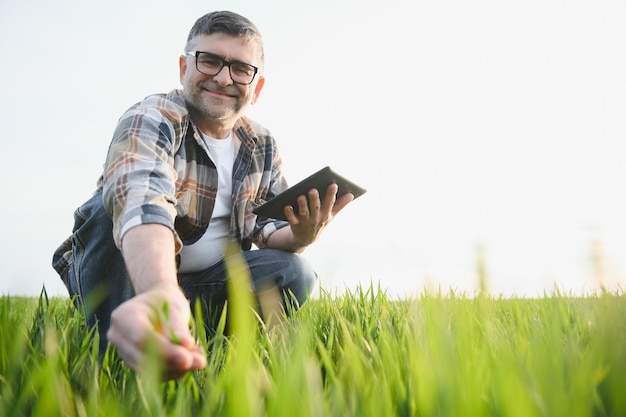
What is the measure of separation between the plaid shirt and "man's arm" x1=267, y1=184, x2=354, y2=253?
13 cm

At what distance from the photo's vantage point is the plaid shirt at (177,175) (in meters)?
1.41

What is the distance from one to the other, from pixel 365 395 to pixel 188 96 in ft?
6.23

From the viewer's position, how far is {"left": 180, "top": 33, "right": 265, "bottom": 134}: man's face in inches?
93.3

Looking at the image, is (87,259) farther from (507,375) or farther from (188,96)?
(507,375)

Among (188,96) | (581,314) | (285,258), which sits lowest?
(581,314)

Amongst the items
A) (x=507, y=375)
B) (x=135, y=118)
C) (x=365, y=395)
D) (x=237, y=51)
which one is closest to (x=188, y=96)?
(x=237, y=51)

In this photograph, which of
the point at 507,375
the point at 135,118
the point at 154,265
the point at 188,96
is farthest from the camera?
the point at 188,96

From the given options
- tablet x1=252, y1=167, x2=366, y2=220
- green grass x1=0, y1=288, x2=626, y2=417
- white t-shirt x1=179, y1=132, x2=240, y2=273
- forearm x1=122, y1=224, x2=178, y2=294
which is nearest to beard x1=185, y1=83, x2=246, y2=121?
white t-shirt x1=179, y1=132, x2=240, y2=273

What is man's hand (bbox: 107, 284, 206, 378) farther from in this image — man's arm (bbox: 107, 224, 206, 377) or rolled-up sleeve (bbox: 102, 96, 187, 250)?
rolled-up sleeve (bbox: 102, 96, 187, 250)

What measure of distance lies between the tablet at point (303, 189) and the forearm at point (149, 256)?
78 cm

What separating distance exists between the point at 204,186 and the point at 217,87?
1.52ft

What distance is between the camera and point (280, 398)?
0.66m

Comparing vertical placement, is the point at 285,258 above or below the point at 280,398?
above

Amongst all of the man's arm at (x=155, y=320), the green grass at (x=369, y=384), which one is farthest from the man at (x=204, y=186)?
the green grass at (x=369, y=384)
